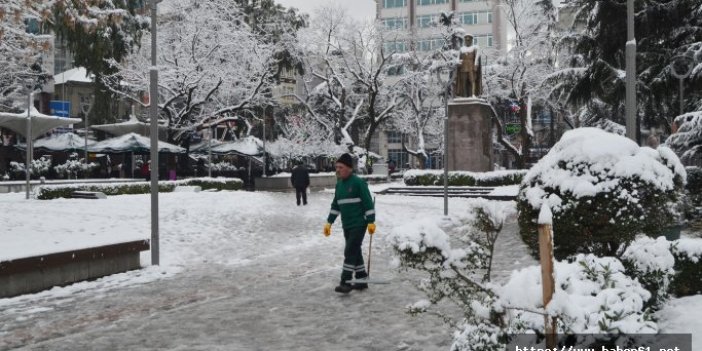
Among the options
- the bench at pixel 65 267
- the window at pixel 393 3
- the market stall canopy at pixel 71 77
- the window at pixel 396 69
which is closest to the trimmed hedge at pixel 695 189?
the bench at pixel 65 267

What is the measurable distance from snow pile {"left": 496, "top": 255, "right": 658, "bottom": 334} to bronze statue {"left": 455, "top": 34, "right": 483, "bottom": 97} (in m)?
24.6

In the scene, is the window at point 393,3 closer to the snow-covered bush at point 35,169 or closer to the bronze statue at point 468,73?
the bronze statue at point 468,73

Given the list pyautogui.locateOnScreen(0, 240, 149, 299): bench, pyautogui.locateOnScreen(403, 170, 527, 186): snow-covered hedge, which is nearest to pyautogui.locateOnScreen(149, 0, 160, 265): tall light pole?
pyautogui.locateOnScreen(0, 240, 149, 299): bench

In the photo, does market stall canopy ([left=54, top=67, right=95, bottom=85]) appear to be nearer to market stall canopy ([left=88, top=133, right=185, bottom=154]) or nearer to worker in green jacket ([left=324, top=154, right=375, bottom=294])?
market stall canopy ([left=88, top=133, right=185, bottom=154])

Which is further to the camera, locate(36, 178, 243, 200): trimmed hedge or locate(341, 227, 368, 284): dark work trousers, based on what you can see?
locate(36, 178, 243, 200): trimmed hedge

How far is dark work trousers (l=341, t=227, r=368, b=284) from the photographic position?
8414mm

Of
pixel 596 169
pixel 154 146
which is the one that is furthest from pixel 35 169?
pixel 596 169

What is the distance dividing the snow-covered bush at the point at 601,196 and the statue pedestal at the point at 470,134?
21631mm

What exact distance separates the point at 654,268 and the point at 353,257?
13.0ft

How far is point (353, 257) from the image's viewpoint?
848 cm

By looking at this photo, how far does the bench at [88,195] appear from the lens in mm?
23234

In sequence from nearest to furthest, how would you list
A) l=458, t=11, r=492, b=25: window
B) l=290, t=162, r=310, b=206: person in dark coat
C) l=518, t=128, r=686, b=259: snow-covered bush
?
l=518, t=128, r=686, b=259: snow-covered bush
l=290, t=162, r=310, b=206: person in dark coat
l=458, t=11, r=492, b=25: window

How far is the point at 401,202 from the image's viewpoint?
25.2m

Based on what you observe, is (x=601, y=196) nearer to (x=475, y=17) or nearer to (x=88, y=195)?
(x=88, y=195)
